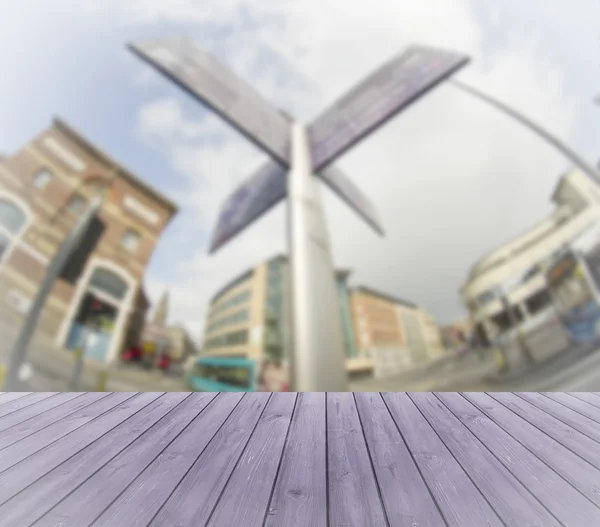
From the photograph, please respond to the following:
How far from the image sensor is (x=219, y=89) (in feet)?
10.3

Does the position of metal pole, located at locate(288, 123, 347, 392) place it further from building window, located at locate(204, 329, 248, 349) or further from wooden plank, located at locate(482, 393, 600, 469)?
wooden plank, located at locate(482, 393, 600, 469)

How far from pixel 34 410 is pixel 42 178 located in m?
4.04

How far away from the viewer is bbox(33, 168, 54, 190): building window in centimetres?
370

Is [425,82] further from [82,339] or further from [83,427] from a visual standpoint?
[82,339]

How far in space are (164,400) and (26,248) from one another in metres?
3.32

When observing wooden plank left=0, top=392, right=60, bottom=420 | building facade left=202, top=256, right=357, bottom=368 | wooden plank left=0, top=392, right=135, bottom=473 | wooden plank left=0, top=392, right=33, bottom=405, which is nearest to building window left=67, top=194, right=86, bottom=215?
building facade left=202, top=256, right=357, bottom=368

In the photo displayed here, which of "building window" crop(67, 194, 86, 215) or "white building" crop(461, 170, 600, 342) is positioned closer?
"white building" crop(461, 170, 600, 342)

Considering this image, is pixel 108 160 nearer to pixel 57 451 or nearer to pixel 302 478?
pixel 57 451

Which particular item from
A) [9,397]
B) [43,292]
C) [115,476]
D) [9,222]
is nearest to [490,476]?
[115,476]

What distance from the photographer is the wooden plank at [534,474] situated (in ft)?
2.19

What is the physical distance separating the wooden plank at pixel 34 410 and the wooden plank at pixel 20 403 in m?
0.03

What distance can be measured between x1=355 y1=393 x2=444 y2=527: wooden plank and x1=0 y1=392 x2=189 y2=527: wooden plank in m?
0.91

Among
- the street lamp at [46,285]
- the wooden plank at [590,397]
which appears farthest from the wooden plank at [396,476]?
the street lamp at [46,285]

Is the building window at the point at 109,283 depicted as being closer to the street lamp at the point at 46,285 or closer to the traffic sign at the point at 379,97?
the street lamp at the point at 46,285
